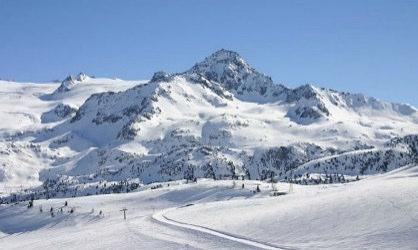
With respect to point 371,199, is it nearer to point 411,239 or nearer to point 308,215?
point 308,215

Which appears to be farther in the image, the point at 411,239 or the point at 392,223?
the point at 392,223

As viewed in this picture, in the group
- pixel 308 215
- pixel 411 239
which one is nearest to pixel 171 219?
pixel 308 215

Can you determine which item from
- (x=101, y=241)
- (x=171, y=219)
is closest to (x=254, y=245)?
(x=101, y=241)

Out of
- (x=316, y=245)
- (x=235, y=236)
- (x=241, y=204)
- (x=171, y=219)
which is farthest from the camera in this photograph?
(x=241, y=204)

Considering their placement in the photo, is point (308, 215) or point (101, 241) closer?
point (308, 215)

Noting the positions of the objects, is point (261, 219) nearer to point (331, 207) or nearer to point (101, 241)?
point (331, 207)

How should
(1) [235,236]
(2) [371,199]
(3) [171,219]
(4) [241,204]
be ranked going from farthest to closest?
(4) [241,204] < (3) [171,219] < (2) [371,199] < (1) [235,236]

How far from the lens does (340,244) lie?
63.8 metres

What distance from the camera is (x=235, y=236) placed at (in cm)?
7800

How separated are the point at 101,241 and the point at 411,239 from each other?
147 ft

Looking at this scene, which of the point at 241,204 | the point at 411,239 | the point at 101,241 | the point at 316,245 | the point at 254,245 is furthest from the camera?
the point at 241,204

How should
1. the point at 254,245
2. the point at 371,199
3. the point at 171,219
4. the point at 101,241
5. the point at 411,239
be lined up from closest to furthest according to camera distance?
the point at 411,239 < the point at 254,245 < the point at 371,199 < the point at 101,241 < the point at 171,219

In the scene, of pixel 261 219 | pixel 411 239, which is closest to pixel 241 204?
pixel 261 219

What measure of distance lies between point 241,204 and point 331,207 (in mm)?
41155
